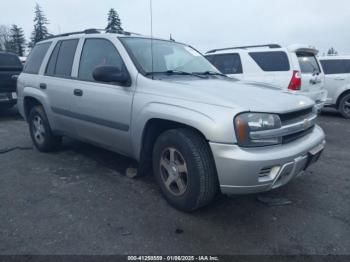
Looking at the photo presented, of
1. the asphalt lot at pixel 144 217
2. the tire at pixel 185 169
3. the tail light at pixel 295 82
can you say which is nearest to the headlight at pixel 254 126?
the tire at pixel 185 169

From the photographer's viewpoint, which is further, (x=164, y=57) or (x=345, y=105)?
(x=345, y=105)

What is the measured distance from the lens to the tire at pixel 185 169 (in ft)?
8.75

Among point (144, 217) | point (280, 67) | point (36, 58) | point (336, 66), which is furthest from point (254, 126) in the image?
point (336, 66)

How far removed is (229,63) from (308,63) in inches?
70.4

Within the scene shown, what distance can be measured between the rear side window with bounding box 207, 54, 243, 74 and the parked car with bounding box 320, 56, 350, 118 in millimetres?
3267

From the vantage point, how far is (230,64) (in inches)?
283

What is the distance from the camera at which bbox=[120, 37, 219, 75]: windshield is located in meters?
3.43

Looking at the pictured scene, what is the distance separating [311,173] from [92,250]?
3.04 metres

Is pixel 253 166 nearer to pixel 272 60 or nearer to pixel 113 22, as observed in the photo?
pixel 113 22

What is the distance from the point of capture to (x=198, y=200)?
2746mm

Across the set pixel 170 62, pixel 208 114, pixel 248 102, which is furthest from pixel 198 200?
pixel 170 62

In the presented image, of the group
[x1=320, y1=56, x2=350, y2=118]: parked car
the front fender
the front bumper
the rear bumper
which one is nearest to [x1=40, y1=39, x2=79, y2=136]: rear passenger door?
the front bumper

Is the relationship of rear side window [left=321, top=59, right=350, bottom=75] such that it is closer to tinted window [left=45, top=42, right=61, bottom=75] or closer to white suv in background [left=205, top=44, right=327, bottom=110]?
white suv in background [left=205, top=44, right=327, bottom=110]

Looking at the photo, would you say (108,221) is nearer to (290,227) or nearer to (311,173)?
(290,227)
